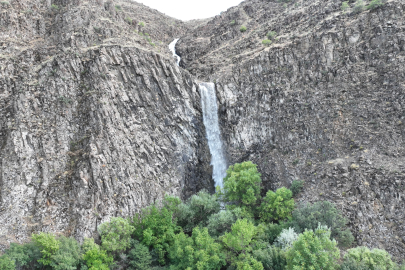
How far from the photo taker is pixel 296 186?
2531 centimetres

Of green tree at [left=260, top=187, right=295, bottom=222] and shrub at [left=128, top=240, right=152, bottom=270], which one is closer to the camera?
shrub at [left=128, top=240, right=152, bottom=270]

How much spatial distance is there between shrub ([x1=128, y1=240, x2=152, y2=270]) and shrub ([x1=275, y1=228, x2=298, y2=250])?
11.2m

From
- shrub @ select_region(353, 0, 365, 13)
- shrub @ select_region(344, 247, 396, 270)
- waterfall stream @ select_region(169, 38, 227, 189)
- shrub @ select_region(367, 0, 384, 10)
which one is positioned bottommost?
shrub @ select_region(344, 247, 396, 270)

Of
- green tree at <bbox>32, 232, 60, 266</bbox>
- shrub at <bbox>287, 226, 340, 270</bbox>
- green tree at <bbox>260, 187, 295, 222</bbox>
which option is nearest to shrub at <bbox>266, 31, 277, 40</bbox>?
green tree at <bbox>260, 187, 295, 222</bbox>

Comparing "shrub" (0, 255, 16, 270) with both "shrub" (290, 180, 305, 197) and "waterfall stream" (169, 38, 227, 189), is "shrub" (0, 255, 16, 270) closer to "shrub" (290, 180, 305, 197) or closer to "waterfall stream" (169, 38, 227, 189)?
Result: "waterfall stream" (169, 38, 227, 189)

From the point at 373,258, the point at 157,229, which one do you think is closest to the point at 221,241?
the point at 157,229

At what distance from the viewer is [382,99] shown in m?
25.0

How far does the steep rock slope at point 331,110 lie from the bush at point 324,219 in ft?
3.75

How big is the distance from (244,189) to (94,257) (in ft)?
48.9

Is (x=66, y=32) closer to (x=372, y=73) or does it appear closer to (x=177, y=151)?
(x=177, y=151)

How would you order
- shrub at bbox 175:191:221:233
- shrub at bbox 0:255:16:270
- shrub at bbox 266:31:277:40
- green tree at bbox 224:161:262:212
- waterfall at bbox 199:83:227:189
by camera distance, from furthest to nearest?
1. shrub at bbox 266:31:277:40
2. waterfall at bbox 199:83:227:189
3. green tree at bbox 224:161:262:212
4. shrub at bbox 175:191:221:233
5. shrub at bbox 0:255:16:270

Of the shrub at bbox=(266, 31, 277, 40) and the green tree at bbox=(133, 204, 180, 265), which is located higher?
the shrub at bbox=(266, 31, 277, 40)

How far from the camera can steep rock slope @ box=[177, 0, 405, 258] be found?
69.8 feet

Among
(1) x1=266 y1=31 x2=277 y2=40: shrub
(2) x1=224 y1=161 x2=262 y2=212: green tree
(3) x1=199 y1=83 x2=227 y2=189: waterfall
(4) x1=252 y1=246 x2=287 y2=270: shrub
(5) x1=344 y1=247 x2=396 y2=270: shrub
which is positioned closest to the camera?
(5) x1=344 y1=247 x2=396 y2=270: shrub
